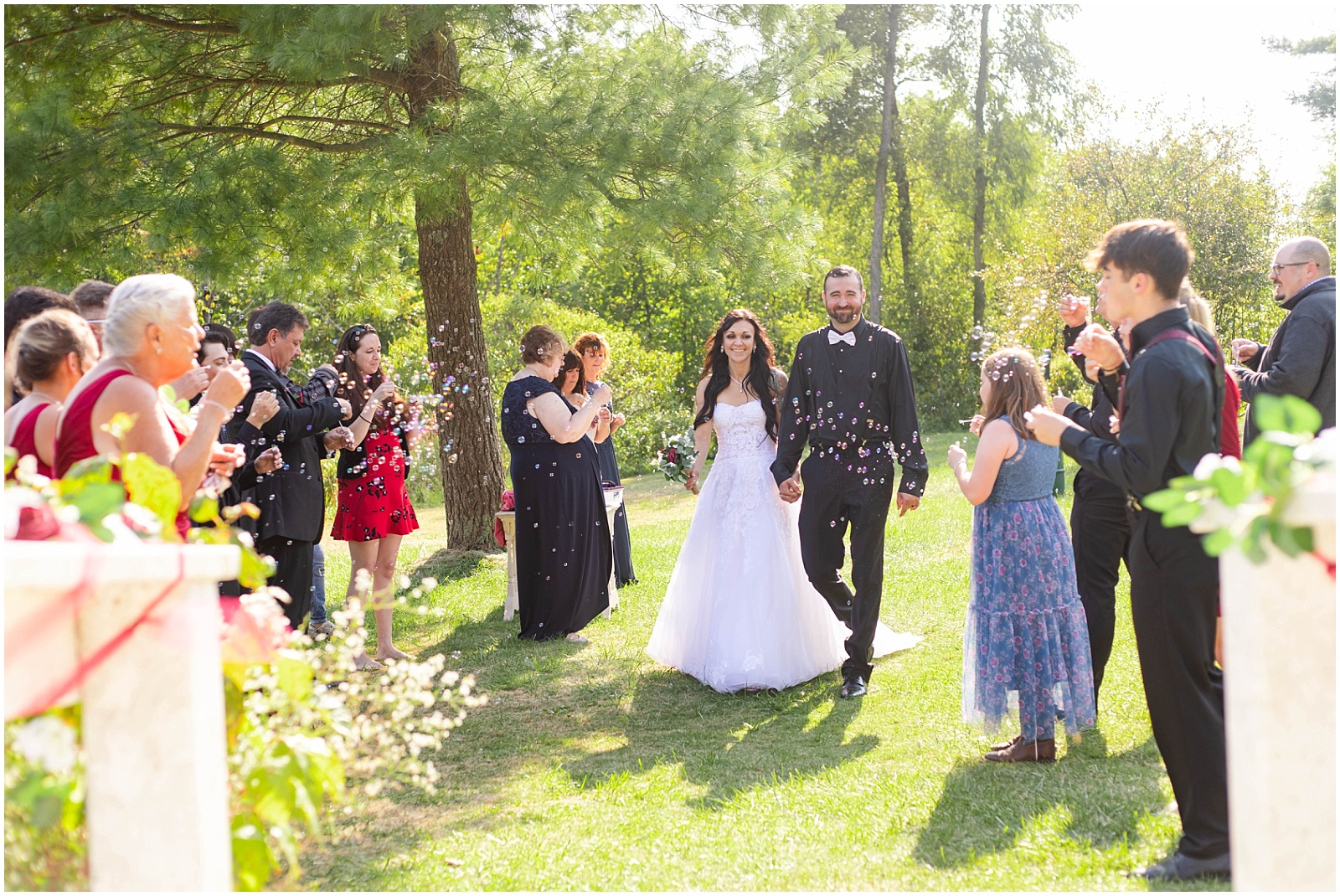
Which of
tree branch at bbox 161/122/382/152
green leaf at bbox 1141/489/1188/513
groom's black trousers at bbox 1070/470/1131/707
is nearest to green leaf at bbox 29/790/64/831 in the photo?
green leaf at bbox 1141/489/1188/513

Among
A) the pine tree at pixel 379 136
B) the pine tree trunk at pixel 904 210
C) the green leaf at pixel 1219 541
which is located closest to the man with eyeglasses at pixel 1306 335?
the green leaf at pixel 1219 541

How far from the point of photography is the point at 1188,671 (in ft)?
10.7

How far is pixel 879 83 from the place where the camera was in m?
28.3

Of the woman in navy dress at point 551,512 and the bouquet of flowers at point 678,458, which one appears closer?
the woman in navy dress at point 551,512

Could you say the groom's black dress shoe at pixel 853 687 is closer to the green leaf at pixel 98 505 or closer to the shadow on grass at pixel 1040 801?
the shadow on grass at pixel 1040 801

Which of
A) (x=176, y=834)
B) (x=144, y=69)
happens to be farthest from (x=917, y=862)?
(x=144, y=69)

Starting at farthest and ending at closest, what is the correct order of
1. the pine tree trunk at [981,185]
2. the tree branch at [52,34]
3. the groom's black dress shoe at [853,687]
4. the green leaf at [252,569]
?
the pine tree trunk at [981,185]
the tree branch at [52,34]
the groom's black dress shoe at [853,687]
the green leaf at [252,569]

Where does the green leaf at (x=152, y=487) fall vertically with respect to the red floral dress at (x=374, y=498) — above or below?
above

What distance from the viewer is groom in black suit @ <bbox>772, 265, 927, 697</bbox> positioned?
5.71m

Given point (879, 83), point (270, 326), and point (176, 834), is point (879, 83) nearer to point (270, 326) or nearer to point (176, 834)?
point (270, 326)

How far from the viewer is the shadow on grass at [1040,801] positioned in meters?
3.65

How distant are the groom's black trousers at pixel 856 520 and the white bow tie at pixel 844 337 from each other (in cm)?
60

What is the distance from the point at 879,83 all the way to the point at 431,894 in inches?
1095

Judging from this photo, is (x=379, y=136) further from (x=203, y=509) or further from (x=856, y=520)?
(x=203, y=509)
